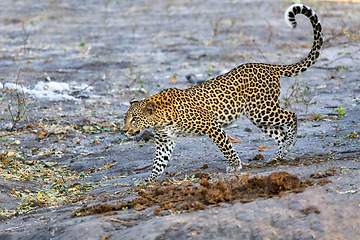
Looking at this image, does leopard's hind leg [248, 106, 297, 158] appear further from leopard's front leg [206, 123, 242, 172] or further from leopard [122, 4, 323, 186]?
leopard's front leg [206, 123, 242, 172]

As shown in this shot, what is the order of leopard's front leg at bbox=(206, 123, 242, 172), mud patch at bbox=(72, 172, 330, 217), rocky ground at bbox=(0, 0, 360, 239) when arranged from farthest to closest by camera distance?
1. leopard's front leg at bbox=(206, 123, 242, 172)
2. mud patch at bbox=(72, 172, 330, 217)
3. rocky ground at bbox=(0, 0, 360, 239)

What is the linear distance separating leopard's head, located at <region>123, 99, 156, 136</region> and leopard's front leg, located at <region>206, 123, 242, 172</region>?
2.66ft

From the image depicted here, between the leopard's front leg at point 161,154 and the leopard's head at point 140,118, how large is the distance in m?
0.30

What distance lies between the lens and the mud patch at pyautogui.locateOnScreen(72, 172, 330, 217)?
480 centimetres

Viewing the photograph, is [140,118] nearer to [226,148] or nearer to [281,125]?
[226,148]

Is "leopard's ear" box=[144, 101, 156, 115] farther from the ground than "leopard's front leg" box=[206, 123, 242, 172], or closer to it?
farther from the ground

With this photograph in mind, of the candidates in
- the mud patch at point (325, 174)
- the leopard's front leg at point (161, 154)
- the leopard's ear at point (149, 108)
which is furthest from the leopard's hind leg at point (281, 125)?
the mud patch at point (325, 174)

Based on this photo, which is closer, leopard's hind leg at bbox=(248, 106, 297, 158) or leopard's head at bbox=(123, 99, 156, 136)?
leopard's head at bbox=(123, 99, 156, 136)

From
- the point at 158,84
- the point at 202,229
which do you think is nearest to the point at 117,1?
the point at 158,84

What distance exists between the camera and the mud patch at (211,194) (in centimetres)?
480

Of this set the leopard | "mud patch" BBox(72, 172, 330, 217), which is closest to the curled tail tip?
the leopard

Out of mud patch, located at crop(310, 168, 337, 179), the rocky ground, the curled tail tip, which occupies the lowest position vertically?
the rocky ground

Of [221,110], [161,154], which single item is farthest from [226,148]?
[161,154]

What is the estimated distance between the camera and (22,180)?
7723 millimetres
